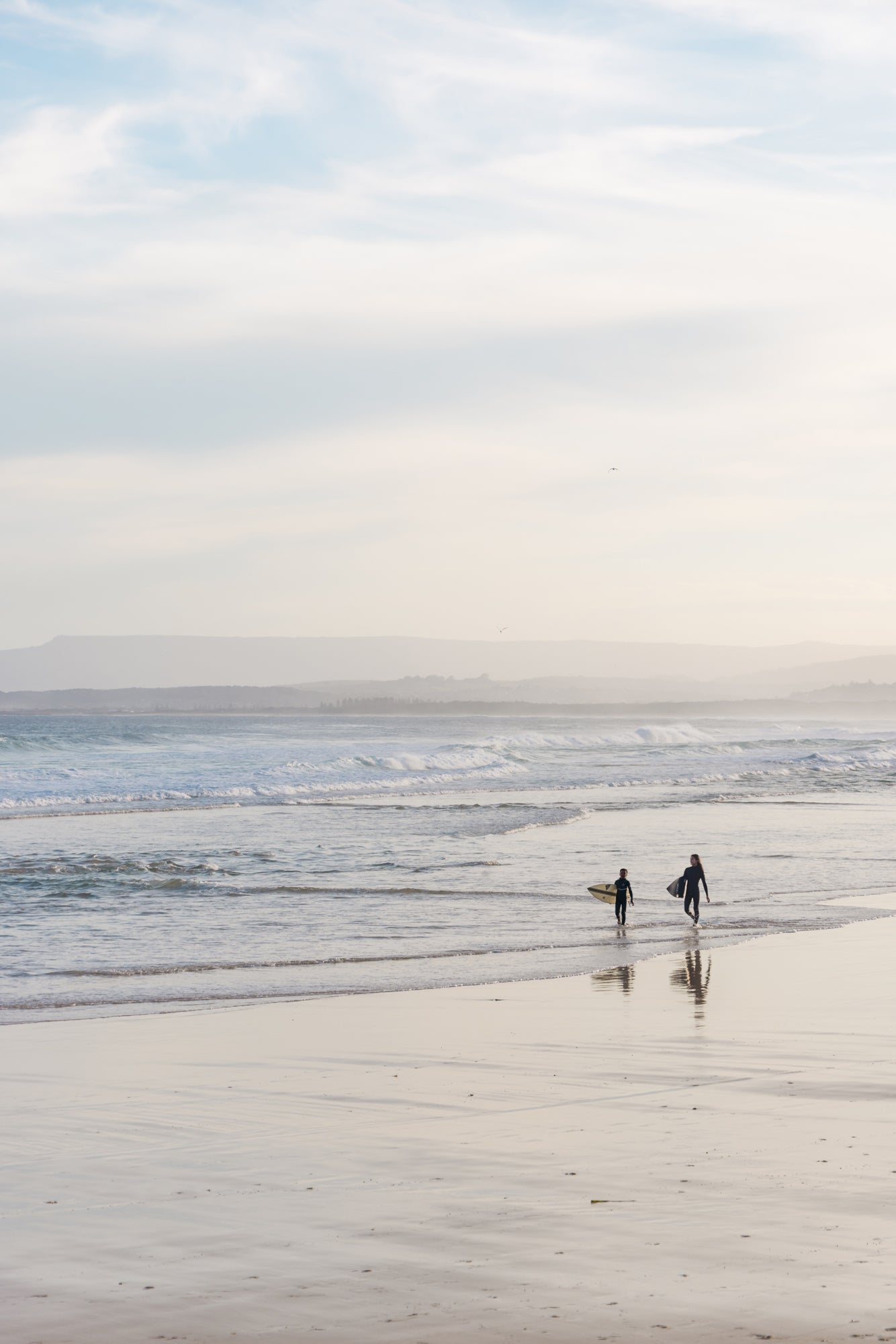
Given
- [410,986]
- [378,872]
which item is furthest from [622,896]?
[378,872]

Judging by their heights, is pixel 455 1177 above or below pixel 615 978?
above

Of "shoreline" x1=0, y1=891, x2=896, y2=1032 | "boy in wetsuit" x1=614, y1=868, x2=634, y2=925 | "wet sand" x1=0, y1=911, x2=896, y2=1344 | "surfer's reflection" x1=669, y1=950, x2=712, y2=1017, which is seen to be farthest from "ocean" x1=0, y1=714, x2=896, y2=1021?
"wet sand" x1=0, y1=911, x2=896, y2=1344

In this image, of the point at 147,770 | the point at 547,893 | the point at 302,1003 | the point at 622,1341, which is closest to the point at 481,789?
the point at 147,770

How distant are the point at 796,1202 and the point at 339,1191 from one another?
239 cm

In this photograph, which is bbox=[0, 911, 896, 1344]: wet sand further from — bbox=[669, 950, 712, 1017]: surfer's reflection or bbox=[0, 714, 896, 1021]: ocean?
bbox=[0, 714, 896, 1021]: ocean

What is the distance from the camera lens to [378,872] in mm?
24109

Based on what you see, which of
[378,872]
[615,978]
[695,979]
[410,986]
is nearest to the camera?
[410,986]

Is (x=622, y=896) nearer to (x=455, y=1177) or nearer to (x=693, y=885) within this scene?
(x=693, y=885)

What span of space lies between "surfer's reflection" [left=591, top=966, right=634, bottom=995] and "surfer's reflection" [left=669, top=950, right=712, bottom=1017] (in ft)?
1.58

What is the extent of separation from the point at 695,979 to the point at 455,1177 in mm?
7510

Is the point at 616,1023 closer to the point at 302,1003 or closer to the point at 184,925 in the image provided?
the point at 302,1003

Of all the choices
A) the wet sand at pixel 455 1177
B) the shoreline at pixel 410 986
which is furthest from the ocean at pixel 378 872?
the wet sand at pixel 455 1177

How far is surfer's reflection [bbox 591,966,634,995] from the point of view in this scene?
1369 centimetres

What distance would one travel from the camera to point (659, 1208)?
6.46 metres
